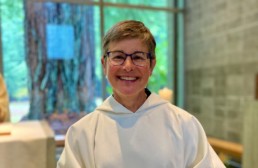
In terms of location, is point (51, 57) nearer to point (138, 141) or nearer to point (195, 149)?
point (138, 141)

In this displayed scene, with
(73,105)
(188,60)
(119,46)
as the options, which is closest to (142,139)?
(119,46)

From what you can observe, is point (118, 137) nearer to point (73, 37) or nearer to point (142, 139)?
point (142, 139)

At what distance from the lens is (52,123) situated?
3.96m

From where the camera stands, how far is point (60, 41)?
3.92 m

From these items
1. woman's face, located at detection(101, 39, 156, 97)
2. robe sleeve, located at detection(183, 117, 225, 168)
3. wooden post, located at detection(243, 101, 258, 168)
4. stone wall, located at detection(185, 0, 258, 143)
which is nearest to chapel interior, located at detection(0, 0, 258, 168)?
stone wall, located at detection(185, 0, 258, 143)

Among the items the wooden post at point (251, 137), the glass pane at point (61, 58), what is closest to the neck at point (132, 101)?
the wooden post at point (251, 137)

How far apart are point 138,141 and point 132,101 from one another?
0.18m

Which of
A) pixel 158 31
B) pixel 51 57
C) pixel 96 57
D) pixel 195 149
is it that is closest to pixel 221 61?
pixel 158 31

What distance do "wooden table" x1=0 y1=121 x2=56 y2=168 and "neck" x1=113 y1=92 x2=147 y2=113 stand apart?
1.62 feet

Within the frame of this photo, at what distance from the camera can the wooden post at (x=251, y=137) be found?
8.14ft

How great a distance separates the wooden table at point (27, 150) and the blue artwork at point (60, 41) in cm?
255

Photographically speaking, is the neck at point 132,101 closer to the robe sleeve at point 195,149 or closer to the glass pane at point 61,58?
the robe sleeve at point 195,149

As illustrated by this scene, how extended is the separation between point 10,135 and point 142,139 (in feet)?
2.49

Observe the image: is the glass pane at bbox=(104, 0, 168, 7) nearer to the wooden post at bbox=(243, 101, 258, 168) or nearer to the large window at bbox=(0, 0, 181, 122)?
the large window at bbox=(0, 0, 181, 122)
